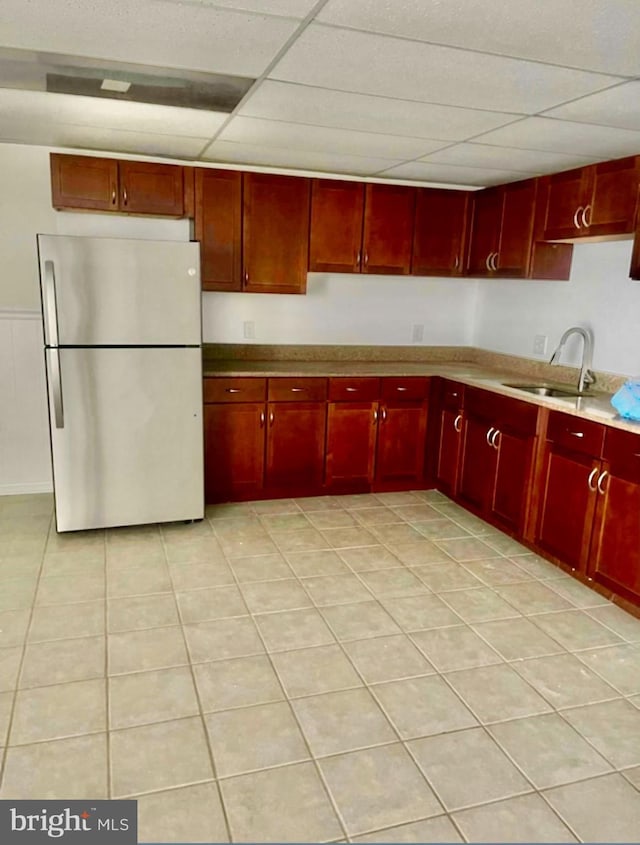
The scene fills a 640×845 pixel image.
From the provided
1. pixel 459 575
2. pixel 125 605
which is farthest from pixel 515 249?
pixel 125 605

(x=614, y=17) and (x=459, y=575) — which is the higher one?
(x=614, y=17)

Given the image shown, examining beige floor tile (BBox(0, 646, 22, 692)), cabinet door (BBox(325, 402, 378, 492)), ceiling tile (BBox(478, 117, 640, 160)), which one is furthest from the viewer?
cabinet door (BBox(325, 402, 378, 492))

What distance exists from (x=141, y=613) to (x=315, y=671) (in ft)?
2.76

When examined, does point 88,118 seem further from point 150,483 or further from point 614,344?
point 614,344

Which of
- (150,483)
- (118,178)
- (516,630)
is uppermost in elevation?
(118,178)

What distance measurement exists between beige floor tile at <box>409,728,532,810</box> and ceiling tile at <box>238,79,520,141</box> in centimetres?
231

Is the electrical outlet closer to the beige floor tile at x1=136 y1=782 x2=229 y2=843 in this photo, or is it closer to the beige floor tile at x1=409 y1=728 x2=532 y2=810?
the beige floor tile at x1=409 y1=728 x2=532 y2=810

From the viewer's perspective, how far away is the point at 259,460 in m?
4.09

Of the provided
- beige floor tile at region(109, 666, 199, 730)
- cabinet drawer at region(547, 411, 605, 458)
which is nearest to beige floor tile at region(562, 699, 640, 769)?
cabinet drawer at region(547, 411, 605, 458)

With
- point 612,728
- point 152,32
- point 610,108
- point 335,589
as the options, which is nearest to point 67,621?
point 335,589

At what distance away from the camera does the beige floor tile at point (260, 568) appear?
123 inches

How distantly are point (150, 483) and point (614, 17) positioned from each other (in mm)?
2908

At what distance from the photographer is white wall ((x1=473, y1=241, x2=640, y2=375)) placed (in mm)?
3570

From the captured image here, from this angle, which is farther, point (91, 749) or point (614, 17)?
point (91, 749)
